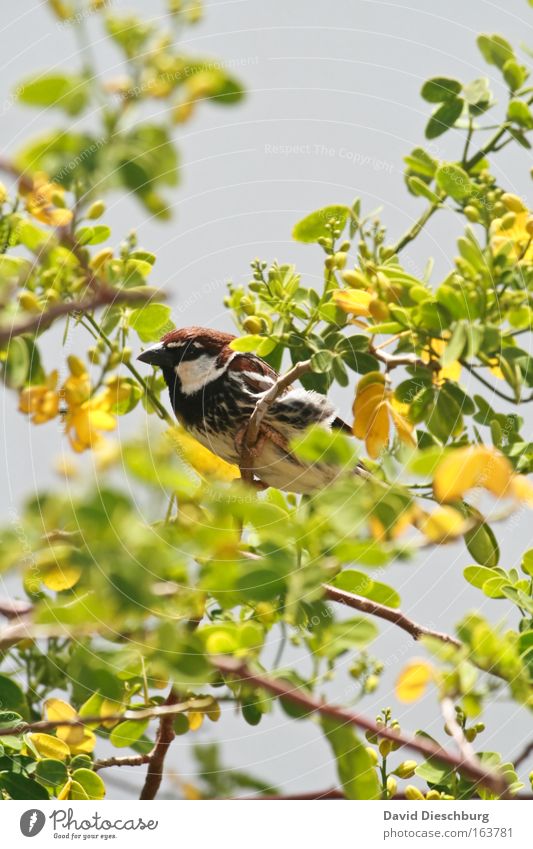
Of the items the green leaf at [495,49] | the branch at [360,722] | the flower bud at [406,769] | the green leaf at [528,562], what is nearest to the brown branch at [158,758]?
the branch at [360,722]

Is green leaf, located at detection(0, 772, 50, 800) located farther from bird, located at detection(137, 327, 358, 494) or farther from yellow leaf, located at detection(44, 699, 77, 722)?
bird, located at detection(137, 327, 358, 494)

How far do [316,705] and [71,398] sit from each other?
0.59 meters

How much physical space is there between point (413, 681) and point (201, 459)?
0.79 meters

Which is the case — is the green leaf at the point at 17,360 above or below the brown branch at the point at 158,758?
above

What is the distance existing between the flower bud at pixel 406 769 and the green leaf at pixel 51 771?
1.63 ft

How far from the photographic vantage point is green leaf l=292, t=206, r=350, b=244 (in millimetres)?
1562

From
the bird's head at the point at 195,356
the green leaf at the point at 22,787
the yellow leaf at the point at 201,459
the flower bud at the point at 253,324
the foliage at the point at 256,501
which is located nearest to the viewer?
the foliage at the point at 256,501

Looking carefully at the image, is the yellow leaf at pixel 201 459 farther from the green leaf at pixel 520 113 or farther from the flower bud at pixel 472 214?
the green leaf at pixel 520 113

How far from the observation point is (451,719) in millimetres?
1245

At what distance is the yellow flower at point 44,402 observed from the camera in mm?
1517

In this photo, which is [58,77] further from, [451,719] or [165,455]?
[451,719]

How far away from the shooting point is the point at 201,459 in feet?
6.58

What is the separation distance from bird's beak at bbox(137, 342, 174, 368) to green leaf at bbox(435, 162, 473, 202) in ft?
2.30

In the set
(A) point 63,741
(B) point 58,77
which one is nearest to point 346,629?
(A) point 63,741
